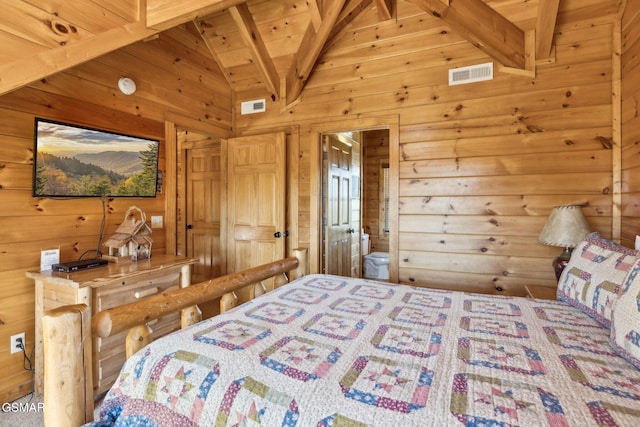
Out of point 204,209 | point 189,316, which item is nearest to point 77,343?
point 189,316

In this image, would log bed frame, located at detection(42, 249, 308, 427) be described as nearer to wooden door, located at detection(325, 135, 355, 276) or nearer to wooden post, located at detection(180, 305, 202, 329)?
wooden post, located at detection(180, 305, 202, 329)

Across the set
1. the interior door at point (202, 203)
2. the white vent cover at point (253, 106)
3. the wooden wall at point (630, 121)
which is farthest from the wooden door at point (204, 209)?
the wooden wall at point (630, 121)

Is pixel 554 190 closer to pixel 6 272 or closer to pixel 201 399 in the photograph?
pixel 201 399

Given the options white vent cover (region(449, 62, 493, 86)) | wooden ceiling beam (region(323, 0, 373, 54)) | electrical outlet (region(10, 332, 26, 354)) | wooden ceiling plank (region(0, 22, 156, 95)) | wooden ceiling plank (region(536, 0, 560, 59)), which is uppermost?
wooden ceiling beam (region(323, 0, 373, 54))

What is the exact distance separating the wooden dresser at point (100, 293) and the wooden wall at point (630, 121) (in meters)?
3.31

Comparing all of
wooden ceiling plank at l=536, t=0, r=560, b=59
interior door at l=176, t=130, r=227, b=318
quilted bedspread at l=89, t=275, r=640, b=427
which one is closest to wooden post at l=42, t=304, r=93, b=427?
quilted bedspread at l=89, t=275, r=640, b=427

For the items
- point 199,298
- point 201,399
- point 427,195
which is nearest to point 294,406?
point 201,399

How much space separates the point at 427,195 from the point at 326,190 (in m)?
1.13

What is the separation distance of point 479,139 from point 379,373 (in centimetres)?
245

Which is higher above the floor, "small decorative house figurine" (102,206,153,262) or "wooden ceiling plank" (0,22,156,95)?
"wooden ceiling plank" (0,22,156,95)

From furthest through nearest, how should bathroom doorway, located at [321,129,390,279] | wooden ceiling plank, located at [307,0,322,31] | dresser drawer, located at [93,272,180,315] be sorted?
bathroom doorway, located at [321,129,390,279] → wooden ceiling plank, located at [307,0,322,31] → dresser drawer, located at [93,272,180,315]

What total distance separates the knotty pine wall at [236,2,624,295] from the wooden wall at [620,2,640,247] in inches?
4.7

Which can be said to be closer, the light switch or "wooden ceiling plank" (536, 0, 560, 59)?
"wooden ceiling plank" (536, 0, 560, 59)

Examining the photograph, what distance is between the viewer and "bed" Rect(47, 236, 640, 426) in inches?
33.2
